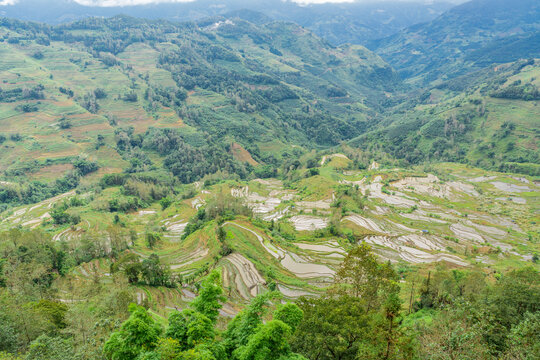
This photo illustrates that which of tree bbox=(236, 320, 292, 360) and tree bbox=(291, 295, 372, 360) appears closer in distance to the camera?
tree bbox=(236, 320, 292, 360)

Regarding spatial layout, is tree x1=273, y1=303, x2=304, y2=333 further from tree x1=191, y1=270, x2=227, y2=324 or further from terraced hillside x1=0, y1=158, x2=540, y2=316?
terraced hillside x1=0, y1=158, x2=540, y2=316

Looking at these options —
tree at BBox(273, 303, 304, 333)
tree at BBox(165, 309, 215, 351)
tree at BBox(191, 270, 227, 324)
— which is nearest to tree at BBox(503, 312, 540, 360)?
tree at BBox(273, 303, 304, 333)

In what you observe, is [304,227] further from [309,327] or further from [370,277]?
[309,327]

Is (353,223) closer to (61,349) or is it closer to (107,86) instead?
(61,349)

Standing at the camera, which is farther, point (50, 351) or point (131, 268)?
point (131, 268)

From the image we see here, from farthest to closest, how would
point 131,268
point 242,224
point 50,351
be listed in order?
point 242,224 < point 131,268 < point 50,351

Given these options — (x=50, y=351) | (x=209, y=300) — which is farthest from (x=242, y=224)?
(x=50, y=351)
